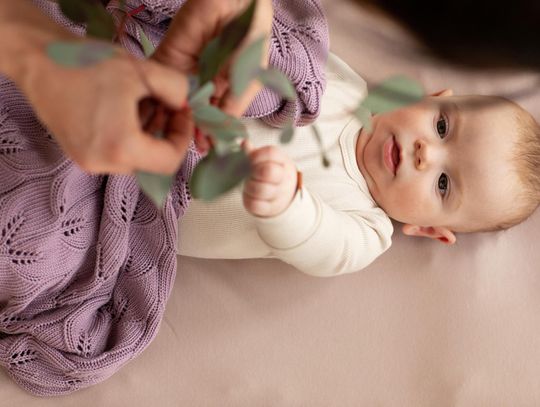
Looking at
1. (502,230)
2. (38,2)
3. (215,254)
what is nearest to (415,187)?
(502,230)

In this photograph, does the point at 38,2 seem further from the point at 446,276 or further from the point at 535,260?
the point at 535,260

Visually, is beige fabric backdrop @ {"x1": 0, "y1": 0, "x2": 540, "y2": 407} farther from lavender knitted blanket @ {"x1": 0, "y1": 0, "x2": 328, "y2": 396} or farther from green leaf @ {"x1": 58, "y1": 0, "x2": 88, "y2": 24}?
green leaf @ {"x1": 58, "y1": 0, "x2": 88, "y2": 24}

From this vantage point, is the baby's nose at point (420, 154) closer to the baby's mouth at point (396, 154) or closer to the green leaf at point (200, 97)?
the baby's mouth at point (396, 154)

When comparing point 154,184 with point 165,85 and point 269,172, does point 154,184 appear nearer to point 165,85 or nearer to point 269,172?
point 165,85

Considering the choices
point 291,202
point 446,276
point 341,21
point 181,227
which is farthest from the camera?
point 446,276

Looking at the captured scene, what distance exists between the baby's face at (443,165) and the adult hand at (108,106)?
0.67 m

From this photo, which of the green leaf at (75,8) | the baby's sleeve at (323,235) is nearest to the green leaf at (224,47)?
the green leaf at (75,8)

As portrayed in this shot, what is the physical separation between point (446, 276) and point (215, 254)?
1.47 ft

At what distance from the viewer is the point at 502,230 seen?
46.1 inches

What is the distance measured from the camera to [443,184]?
3.56ft

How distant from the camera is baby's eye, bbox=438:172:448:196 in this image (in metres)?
1.08

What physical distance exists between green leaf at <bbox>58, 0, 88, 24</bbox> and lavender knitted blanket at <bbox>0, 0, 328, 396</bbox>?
0.35 m

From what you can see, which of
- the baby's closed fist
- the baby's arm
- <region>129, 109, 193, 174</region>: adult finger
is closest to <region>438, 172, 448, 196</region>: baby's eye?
the baby's arm

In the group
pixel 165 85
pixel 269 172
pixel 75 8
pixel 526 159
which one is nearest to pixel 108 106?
pixel 165 85
